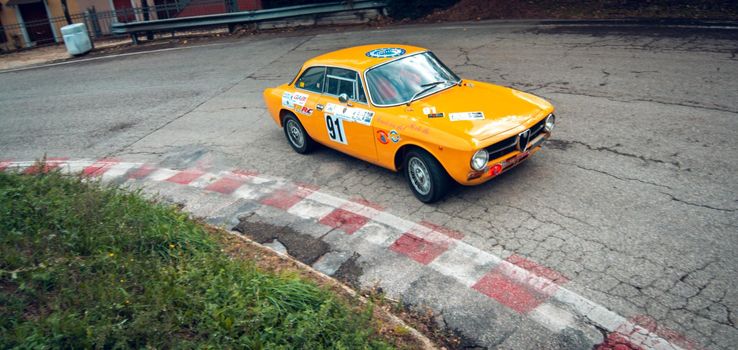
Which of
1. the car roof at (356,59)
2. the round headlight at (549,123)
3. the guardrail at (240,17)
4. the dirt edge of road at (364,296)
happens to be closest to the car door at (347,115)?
the car roof at (356,59)

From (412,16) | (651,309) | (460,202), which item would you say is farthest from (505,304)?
(412,16)

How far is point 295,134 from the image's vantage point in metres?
8.23

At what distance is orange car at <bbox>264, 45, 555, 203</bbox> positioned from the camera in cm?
579

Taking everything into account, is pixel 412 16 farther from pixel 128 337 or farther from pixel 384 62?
pixel 128 337

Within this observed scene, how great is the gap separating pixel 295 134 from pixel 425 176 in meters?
2.82

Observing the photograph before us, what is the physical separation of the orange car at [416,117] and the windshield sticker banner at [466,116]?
0.5 inches

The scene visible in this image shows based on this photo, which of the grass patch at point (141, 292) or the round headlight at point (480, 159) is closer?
the grass patch at point (141, 292)

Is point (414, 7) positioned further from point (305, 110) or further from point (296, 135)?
point (305, 110)

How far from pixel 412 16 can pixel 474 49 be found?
4.89 metres

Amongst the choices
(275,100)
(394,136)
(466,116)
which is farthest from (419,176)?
(275,100)

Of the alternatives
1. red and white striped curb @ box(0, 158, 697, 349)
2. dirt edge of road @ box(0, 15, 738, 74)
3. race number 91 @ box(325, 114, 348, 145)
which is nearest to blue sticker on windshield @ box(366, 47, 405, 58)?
race number 91 @ box(325, 114, 348, 145)

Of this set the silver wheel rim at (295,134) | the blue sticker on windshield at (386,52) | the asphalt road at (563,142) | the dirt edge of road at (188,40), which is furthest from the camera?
the dirt edge of road at (188,40)

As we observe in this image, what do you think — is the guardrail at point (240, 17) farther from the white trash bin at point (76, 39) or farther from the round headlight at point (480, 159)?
the round headlight at point (480, 159)

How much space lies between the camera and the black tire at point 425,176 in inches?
235
